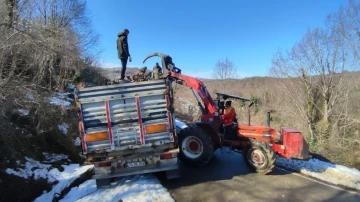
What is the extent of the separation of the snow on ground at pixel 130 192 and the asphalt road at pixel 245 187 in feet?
1.24

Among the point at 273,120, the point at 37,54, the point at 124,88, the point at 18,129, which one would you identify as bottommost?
the point at 273,120

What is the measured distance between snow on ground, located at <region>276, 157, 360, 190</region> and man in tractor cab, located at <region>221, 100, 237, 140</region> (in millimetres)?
1752

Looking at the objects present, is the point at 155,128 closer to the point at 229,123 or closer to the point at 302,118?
Answer: the point at 229,123

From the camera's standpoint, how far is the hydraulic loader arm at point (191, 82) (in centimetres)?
913

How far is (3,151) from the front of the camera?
30.8 ft

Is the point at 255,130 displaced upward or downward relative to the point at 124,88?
downward

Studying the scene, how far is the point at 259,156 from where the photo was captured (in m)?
8.29

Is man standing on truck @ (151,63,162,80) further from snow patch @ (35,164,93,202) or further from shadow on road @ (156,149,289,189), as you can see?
snow patch @ (35,164,93,202)

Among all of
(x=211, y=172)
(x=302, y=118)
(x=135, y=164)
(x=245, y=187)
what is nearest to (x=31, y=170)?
(x=135, y=164)

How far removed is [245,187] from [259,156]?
130cm

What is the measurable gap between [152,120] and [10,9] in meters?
6.02

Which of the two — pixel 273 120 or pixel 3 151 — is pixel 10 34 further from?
pixel 273 120

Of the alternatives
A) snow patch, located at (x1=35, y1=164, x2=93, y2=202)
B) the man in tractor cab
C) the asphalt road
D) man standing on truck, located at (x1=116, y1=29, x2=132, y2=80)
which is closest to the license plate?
the asphalt road

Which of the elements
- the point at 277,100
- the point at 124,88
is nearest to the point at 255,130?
the point at 124,88
